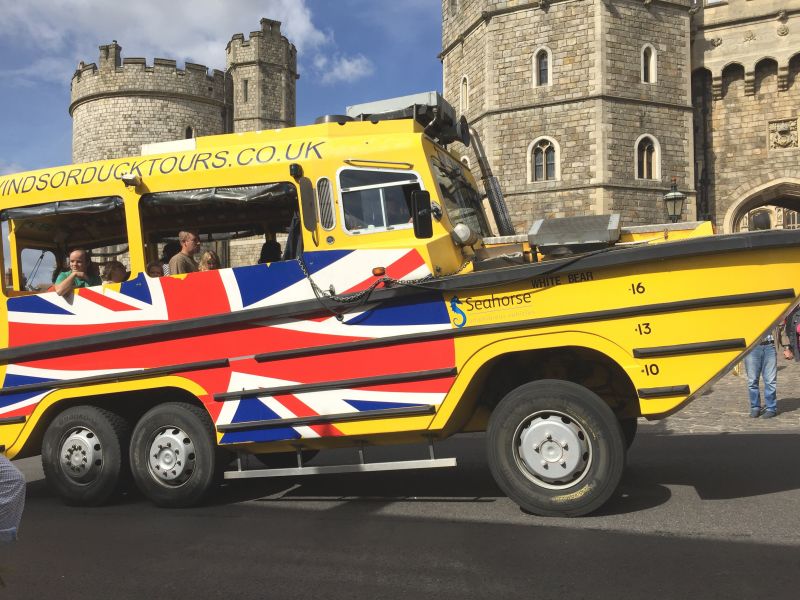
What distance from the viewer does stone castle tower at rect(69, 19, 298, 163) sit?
39.3 m

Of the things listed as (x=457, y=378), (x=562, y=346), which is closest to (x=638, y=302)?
(x=562, y=346)

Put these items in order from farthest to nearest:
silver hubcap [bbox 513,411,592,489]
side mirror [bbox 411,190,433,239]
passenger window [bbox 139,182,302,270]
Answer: passenger window [bbox 139,182,302,270], side mirror [bbox 411,190,433,239], silver hubcap [bbox 513,411,592,489]

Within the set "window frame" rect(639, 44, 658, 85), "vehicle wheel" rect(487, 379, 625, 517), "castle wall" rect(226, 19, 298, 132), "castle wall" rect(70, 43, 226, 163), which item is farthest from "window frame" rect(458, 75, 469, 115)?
"vehicle wheel" rect(487, 379, 625, 517)

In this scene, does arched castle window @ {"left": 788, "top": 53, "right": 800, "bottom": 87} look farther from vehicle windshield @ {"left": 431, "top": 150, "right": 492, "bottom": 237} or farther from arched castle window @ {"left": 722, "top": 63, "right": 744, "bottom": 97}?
vehicle windshield @ {"left": 431, "top": 150, "right": 492, "bottom": 237}

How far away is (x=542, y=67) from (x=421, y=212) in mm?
23031

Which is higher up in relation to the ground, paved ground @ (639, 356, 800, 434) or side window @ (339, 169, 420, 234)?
side window @ (339, 169, 420, 234)

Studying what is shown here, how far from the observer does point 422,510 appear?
5.34 metres

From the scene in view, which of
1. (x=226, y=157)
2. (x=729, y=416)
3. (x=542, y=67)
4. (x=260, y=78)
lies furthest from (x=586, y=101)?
(x=226, y=157)

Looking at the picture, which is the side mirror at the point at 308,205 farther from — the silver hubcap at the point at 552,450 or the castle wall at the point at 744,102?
the castle wall at the point at 744,102

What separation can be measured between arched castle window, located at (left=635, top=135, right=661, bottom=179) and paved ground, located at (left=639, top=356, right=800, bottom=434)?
13.9 m

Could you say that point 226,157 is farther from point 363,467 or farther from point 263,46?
point 263,46

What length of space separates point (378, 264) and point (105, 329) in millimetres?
2352

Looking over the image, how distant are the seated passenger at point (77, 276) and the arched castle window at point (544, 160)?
21759 mm

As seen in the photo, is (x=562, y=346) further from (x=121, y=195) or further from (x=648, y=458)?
(x=121, y=195)
